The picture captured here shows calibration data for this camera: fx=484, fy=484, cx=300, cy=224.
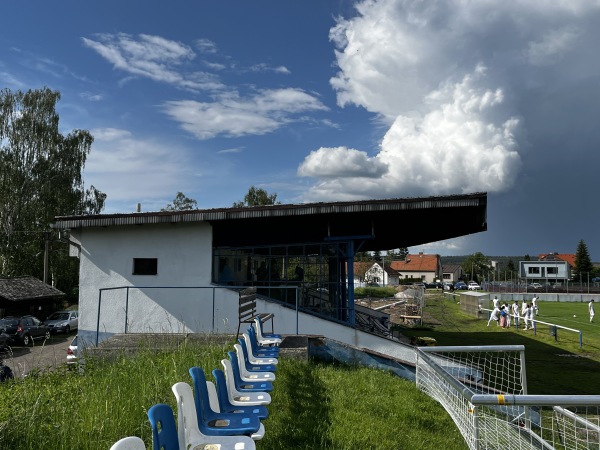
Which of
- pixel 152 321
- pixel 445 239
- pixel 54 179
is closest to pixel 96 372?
pixel 152 321

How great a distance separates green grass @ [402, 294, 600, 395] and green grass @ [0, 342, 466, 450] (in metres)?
6.29

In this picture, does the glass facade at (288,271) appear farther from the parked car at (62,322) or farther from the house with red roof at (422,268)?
the house with red roof at (422,268)

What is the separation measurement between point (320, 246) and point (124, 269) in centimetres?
569

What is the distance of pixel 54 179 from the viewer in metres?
35.9

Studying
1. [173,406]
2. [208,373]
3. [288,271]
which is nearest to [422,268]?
[288,271]

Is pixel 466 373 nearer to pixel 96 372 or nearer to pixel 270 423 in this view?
pixel 270 423

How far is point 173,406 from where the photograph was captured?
5.28 meters

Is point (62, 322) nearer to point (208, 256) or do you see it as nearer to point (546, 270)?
point (208, 256)

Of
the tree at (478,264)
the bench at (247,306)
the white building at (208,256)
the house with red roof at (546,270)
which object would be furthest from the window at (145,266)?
the tree at (478,264)

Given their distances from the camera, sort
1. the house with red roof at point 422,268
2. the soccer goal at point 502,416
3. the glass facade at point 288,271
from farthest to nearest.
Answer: the house with red roof at point 422,268 < the glass facade at point 288,271 < the soccer goal at point 502,416

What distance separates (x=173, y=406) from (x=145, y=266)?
28.2 ft

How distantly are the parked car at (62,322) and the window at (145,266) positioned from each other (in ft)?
59.7

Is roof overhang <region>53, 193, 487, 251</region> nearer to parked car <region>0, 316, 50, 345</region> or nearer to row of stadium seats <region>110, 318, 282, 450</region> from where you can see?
row of stadium seats <region>110, 318, 282, 450</region>

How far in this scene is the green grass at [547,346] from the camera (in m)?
12.7
